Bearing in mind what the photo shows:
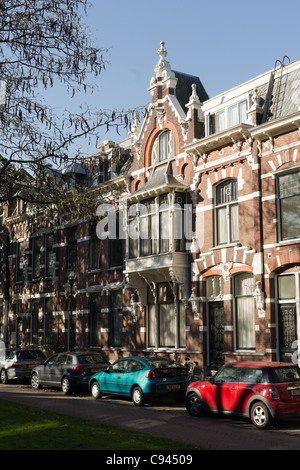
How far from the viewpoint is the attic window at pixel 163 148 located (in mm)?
26672

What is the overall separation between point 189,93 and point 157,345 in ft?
40.3

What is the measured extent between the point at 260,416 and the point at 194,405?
260 cm

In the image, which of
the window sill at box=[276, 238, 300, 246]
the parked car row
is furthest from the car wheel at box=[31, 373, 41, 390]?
the window sill at box=[276, 238, 300, 246]

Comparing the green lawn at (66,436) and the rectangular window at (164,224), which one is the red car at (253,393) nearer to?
the green lawn at (66,436)

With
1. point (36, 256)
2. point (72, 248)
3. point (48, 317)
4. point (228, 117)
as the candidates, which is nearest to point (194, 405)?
point (228, 117)

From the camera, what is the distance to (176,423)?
1473 centimetres

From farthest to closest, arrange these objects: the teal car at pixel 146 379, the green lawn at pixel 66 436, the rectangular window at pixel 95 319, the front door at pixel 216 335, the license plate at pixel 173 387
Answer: the rectangular window at pixel 95 319 < the front door at pixel 216 335 < the license plate at pixel 173 387 < the teal car at pixel 146 379 < the green lawn at pixel 66 436

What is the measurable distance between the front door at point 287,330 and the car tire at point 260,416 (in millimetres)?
6226

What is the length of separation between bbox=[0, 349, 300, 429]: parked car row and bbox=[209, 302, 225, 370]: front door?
11.8ft

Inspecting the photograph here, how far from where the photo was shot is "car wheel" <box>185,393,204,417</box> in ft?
52.3

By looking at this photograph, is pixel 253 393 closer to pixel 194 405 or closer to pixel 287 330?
pixel 194 405

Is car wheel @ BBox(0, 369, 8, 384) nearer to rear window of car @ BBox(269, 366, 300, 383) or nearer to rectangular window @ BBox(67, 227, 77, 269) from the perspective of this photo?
rectangular window @ BBox(67, 227, 77, 269)

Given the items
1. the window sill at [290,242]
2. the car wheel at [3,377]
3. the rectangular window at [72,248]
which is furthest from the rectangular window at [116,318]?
the window sill at [290,242]

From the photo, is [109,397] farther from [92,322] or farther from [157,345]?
[92,322]
